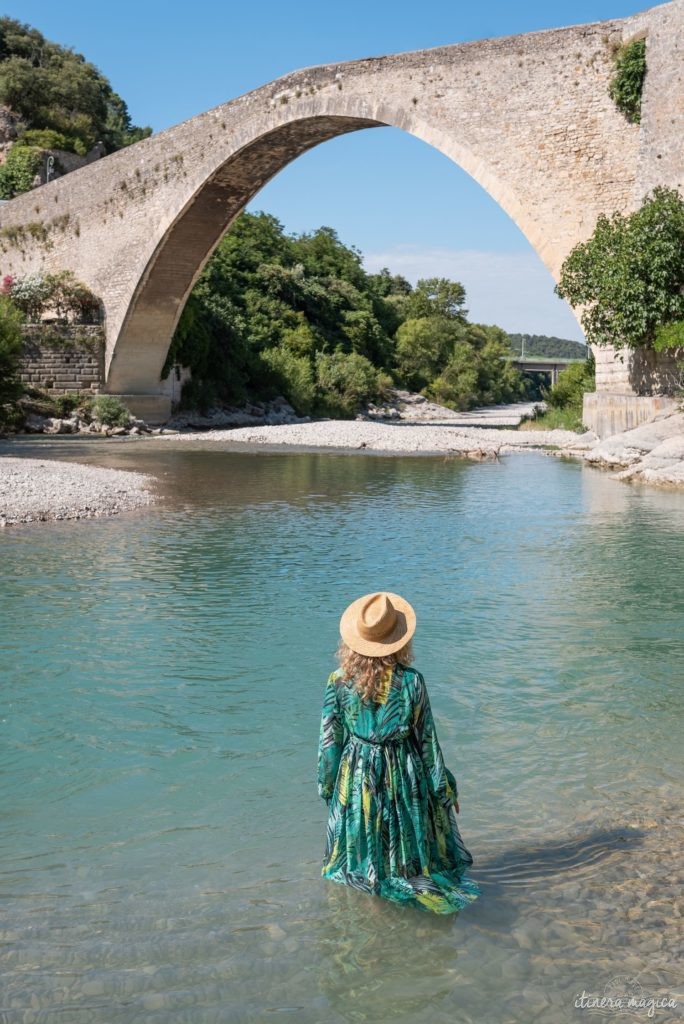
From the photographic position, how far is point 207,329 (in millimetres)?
28781

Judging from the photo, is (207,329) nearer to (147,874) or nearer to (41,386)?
(41,386)

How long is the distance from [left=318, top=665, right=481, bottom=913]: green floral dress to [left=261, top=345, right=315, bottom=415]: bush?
27.2 m

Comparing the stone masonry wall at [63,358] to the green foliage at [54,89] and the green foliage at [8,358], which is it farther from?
the green foliage at [54,89]

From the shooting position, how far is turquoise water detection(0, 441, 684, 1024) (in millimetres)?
2637

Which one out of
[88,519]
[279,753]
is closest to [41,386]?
[88,519]

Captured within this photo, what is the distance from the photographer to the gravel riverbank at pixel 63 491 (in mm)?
10188

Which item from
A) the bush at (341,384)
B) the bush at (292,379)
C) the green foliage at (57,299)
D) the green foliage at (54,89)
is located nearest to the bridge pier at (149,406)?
the green foliage at (57,299)

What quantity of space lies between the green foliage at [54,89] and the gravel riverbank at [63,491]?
101 feet

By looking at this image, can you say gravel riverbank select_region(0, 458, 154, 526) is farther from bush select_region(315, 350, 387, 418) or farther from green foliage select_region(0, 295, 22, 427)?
bush select_region(315, 350, 387, 418)

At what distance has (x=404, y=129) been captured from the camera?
17781mm

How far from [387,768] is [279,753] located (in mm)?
1440

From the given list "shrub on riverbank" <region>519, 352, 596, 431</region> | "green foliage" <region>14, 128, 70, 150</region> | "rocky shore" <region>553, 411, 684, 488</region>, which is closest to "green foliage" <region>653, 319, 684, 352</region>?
"rocky shore" <region>553, 411, 684, 488</region>

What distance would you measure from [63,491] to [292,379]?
19.2 m

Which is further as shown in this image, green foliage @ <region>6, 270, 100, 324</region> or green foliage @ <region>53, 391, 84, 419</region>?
green foliage @ <region>6, 270, 100, 324</region>
